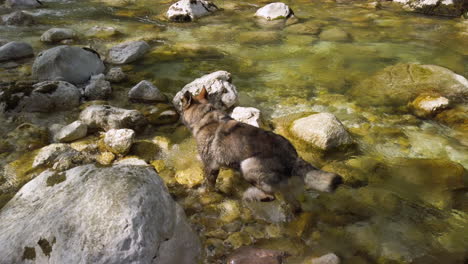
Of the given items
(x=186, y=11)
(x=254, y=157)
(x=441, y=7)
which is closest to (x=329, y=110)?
(x=254, y=157)

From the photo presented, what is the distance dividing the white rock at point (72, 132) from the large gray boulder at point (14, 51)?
14.1ft

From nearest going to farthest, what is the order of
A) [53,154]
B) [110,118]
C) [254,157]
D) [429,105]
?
[254,157] → [53,154] → [110,118] → [429,105]

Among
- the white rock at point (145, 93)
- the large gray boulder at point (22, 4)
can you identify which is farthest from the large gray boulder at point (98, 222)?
the large gray boulder at point (22, 4)

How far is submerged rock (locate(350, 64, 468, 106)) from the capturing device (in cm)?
713

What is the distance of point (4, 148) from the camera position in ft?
17.4

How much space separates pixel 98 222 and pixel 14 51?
7.53m

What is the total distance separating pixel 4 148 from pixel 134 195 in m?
3.34

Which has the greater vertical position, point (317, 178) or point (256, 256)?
point (317, 178)

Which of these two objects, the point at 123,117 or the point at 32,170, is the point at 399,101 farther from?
the point at 32,170

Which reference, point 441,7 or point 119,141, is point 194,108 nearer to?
point 119,141

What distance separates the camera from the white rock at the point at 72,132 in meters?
5.51

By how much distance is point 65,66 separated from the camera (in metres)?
7.44

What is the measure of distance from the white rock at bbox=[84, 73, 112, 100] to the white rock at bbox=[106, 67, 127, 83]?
1.55 feet

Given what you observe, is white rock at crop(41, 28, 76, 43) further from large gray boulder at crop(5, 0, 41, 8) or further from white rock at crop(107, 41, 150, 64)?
large gray boulder at crop(5, 0, 41, 8)
